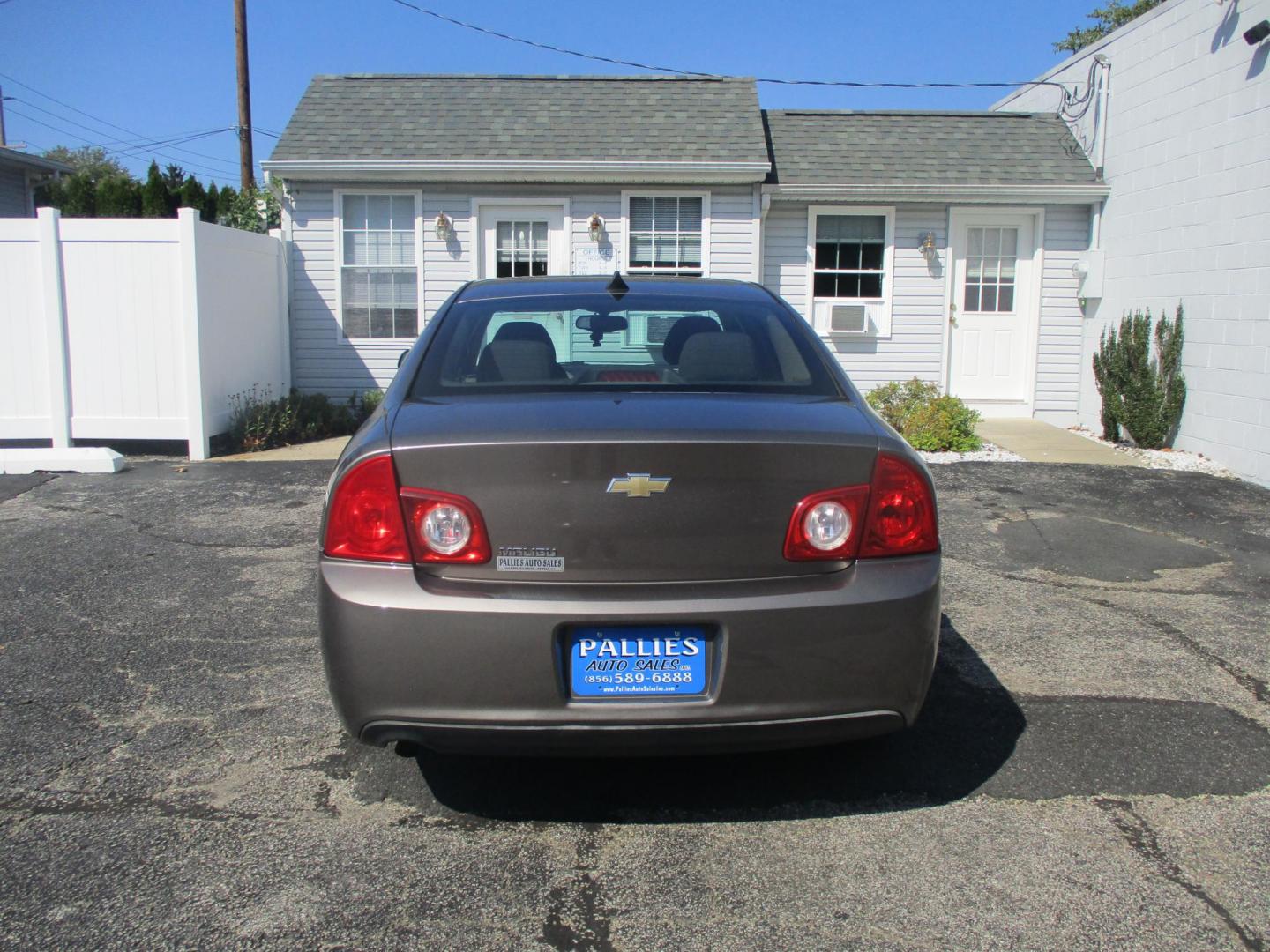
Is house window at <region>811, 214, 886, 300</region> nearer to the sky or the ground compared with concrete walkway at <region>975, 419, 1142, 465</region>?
nearer to the sky

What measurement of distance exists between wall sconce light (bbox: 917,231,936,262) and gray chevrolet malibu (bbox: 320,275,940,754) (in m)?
10.1

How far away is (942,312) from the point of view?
1259 cm

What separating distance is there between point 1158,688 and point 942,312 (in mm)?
8895

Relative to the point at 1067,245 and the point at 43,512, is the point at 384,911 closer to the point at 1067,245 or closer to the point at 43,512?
the point at 43,512

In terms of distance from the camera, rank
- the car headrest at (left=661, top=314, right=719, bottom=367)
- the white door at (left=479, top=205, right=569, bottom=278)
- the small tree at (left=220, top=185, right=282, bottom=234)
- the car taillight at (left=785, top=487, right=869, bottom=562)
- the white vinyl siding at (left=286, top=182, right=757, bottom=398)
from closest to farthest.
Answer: the car taillight at (left=785, top=487, right=869, bottom=562), the car headrest at (left=661, top=314, right=719, bottom=367), the white vinyl siding at (left=286, top=182, right=757, bottom=398), the white door at (left=479, top=205, right=569, bottom=278), the small tree at (left=220, top=185, right=282, bottom=234)

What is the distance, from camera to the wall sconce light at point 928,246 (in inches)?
487

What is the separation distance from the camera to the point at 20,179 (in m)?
19.8

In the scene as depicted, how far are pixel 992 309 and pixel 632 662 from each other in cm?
1108

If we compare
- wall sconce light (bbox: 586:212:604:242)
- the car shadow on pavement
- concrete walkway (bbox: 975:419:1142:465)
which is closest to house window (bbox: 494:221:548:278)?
wall sconce light (bbox: 586:212:604:242)

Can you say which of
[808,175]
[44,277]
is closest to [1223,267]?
[808,175]

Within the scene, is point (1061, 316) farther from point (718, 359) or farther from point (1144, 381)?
point (718, 359)

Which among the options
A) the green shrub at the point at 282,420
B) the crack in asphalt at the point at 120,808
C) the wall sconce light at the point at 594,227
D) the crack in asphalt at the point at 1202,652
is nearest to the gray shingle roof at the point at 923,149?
the wall sconce light at the point at 594,227

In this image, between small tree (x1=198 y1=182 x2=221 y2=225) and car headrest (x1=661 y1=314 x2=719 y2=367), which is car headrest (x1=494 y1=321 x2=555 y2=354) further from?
small tree (x1=198 y1=182 x2=221 y2=225)

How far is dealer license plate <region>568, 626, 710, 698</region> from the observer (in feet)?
9.11
